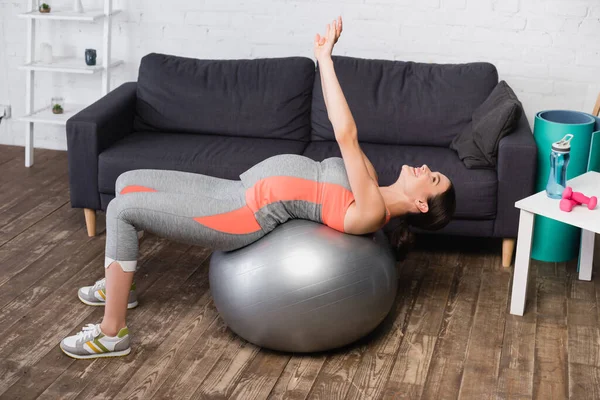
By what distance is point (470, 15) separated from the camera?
14.3ft

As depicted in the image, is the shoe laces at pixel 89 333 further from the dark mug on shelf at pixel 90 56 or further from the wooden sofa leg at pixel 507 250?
the dark mug on shelf at pixel 90 56

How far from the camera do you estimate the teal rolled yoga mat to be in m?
3.56

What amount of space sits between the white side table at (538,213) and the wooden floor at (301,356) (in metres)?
0.12

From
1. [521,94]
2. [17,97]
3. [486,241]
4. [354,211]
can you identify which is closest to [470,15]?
[521,94]

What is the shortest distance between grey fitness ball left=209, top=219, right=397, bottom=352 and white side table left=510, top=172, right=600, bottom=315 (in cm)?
62

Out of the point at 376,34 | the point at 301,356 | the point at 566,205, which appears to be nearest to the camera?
the point at 301,356

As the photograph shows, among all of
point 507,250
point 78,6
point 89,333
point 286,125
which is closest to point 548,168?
point 507,250

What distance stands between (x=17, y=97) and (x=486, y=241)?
307cm

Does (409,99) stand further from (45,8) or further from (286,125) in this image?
(45,8)

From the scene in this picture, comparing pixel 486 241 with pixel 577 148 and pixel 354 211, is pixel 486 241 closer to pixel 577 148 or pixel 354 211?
pixel 577 148

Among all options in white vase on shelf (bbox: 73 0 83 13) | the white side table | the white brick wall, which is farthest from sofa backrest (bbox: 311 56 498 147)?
white vase on shelf (bbox: 73 0 83 13)

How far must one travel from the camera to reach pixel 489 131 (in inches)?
143

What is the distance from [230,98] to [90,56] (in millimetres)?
1056

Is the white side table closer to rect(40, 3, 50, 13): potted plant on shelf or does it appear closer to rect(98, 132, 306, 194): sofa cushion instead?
rect(98, 132, 306, 194): sofa cushion
